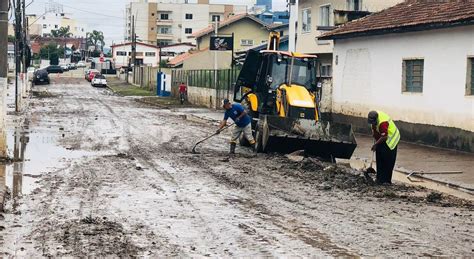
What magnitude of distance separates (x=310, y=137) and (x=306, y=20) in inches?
933

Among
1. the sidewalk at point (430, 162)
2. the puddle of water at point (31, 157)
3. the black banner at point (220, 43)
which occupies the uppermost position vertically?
the black banner at point (220, 43)

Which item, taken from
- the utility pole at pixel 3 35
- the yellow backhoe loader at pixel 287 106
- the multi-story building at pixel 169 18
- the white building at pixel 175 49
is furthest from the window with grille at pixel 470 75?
the multi-story building at pixel 169 18

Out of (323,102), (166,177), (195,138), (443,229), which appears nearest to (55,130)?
(195,138)

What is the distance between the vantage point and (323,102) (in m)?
31.9

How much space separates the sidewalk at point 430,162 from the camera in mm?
16125

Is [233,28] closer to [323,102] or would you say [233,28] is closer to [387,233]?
[323,102]

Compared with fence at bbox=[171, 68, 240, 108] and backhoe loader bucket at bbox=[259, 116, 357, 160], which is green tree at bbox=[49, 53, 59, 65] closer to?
fence at bbox=[171, 68, 240, 108]

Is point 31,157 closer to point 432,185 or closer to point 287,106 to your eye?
point 287,106

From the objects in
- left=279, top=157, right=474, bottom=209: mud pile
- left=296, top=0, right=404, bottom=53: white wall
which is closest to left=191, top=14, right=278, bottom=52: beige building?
left=296, top=0, right=404, bottom=53: white wall

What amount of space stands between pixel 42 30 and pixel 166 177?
19075 centimetres

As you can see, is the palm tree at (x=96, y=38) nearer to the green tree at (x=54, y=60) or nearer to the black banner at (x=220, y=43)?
the green tree at (x=54, y=60)

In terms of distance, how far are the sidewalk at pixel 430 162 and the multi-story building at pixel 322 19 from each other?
524 inches

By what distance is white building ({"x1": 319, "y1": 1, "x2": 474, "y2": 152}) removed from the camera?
70.9ft

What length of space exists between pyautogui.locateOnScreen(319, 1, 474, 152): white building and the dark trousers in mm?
6731
